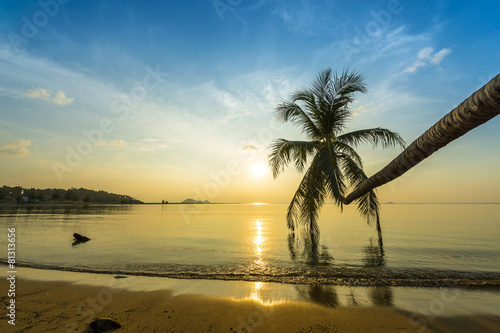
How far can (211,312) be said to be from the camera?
575cm

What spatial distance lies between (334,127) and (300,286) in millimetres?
A: 9540

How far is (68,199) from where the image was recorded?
5773 inches

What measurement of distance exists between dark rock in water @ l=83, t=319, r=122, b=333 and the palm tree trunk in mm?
6912

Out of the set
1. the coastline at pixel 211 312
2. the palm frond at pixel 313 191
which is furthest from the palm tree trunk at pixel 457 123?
the palm frond at pixel 313 191

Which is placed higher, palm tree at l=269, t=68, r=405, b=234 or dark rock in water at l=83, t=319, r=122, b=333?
palm tree at l=269, t=68, r=405, b=234

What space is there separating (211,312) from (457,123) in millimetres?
6407

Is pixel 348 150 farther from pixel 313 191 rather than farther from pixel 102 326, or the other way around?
pixel 102 326

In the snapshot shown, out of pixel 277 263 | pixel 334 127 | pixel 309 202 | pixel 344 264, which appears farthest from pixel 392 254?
pixel 334 127

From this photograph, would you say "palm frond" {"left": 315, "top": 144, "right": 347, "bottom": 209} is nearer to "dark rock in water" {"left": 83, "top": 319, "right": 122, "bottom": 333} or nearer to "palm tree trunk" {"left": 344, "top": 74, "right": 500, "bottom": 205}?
"palm tree trunk" {"left": 344, "top": 74, "right": 500, "bottom": 205}

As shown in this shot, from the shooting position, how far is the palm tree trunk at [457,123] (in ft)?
7.62

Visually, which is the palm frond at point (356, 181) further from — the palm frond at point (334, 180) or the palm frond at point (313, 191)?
the palm frond at point (334, 180)

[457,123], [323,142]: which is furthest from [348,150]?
[457,123]

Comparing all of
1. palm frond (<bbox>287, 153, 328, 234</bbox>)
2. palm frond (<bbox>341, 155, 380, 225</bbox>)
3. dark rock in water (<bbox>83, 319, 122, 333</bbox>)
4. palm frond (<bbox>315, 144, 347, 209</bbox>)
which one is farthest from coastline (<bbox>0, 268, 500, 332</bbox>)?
palm frond (<bbox>341, 155, 380, 225</bbox>)

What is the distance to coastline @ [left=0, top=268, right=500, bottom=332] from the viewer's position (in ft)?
16.5
